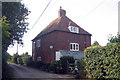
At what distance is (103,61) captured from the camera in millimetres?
9742

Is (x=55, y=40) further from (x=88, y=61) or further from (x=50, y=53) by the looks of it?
(x=88, y=61)

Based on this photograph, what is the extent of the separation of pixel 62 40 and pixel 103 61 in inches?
565

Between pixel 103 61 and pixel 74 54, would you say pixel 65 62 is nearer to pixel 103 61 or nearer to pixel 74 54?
pixel 74 54

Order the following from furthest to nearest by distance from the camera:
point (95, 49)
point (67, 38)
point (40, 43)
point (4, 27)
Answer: point (40, 43), point (67, 38), point (95, 49), point (4, 27)

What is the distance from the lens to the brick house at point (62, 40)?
2338 centimetres

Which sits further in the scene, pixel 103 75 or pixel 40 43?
pixel 40 43

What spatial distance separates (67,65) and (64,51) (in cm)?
589

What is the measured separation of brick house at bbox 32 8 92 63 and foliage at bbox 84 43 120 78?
1109 centimetres

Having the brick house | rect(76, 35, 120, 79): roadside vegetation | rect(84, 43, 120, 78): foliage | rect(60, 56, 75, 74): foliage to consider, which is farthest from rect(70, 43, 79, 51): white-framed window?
rect(84, 43, 120, 78): foliage

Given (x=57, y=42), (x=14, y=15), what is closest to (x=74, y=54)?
(x=57, y=42)

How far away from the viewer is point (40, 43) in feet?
97.0

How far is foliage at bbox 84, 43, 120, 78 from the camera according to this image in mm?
8609

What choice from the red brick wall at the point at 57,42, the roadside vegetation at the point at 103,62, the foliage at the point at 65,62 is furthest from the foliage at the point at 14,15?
the roadside vegetation at the point at 103,62

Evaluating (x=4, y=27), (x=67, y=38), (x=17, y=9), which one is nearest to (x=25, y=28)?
(x=17, y=9)
